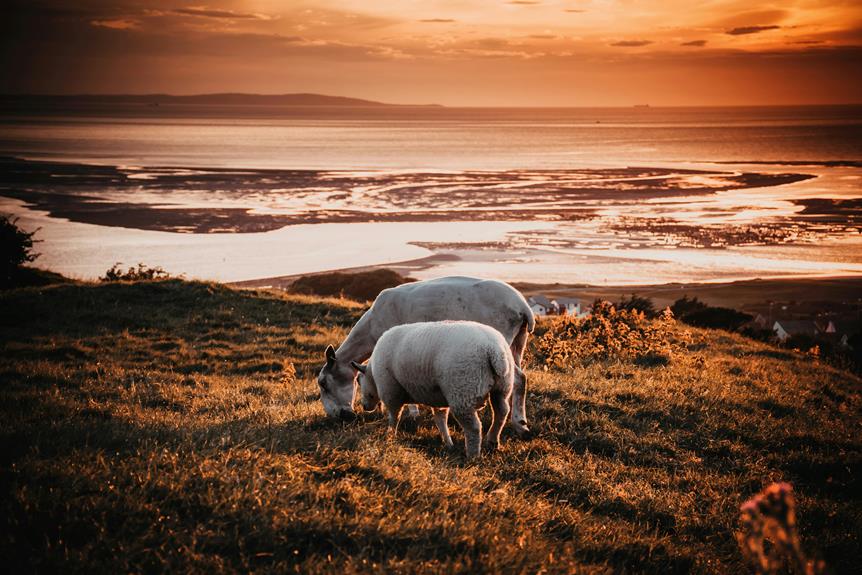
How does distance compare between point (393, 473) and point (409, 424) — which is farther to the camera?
point (409, 424)

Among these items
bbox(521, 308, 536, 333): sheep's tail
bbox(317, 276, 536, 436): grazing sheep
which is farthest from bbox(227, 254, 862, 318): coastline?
bbox(521, 308, 536, 333): sheep's tail

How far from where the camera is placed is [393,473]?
6820mm

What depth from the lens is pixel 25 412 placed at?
887cm

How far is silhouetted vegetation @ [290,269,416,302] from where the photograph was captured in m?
35.1

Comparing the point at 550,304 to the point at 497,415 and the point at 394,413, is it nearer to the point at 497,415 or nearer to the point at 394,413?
the point at 394,413

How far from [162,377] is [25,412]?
5304mm

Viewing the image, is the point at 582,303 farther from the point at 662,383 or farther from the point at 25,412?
the point at 25,412

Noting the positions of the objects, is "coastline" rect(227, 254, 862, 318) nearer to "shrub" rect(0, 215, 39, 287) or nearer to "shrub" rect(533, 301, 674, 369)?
"shrub" rect(0, 215, 39, 287)

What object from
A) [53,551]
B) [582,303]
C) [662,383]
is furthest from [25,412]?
[582,303]

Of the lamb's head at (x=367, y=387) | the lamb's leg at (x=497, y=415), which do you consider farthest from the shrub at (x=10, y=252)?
the lamb's leg at (x=497, y=415)

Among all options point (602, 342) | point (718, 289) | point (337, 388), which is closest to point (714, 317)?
point (718, 289)

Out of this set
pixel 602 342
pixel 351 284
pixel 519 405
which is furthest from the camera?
pixel 351 284

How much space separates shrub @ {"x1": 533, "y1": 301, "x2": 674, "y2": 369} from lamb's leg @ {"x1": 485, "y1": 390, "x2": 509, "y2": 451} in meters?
6.03

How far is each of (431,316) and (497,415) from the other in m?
2.96
